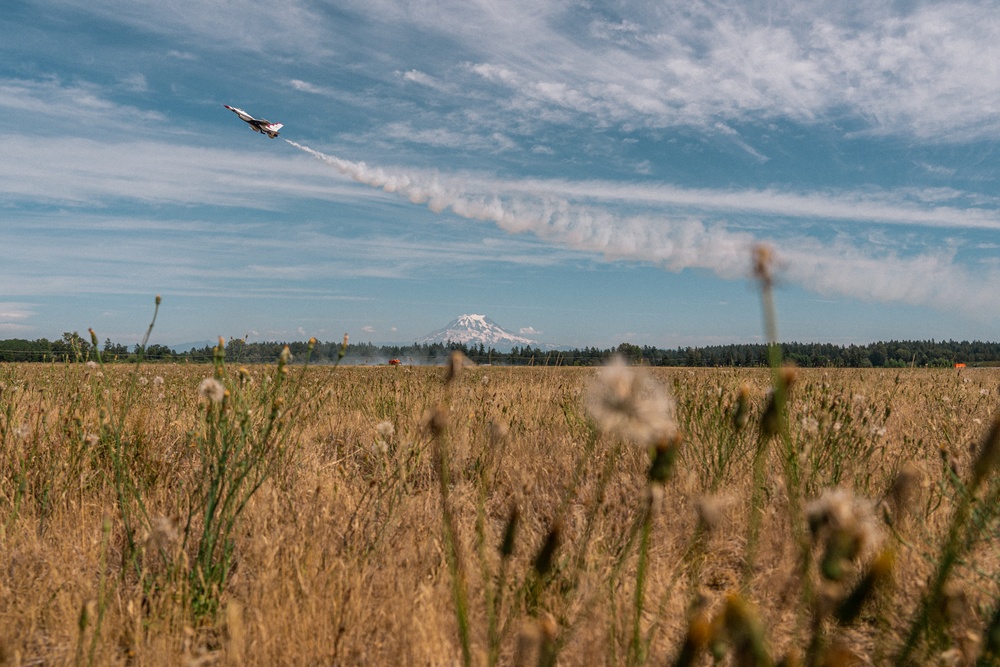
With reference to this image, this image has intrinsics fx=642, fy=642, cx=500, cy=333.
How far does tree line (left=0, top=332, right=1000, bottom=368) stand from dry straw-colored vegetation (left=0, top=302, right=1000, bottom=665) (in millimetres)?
540

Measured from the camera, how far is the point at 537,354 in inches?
371

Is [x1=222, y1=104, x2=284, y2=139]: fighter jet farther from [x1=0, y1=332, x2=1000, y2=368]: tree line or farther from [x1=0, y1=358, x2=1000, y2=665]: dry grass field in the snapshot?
[x1=0, y1=358, x2=1000, y2=665]: dry grass field

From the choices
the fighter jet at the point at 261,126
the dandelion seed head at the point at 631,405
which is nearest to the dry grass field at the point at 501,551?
the dandelion seed head at the point at 631,405

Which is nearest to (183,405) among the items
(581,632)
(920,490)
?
(581,632)

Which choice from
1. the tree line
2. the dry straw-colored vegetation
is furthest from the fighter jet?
the dry straw-colored vegetation

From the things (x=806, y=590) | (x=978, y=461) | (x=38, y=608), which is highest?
(x=978, y=461)

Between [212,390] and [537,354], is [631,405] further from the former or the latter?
[537,354]

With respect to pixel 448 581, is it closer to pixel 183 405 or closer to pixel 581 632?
pixel 581 632

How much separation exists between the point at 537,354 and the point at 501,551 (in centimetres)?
787

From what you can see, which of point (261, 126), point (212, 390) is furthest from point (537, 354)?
point (261, 126)

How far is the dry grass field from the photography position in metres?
1.40

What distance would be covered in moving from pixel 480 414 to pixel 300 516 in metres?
3.15

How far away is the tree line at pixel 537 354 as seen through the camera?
4805mm

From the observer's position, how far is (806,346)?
90.1 meters
